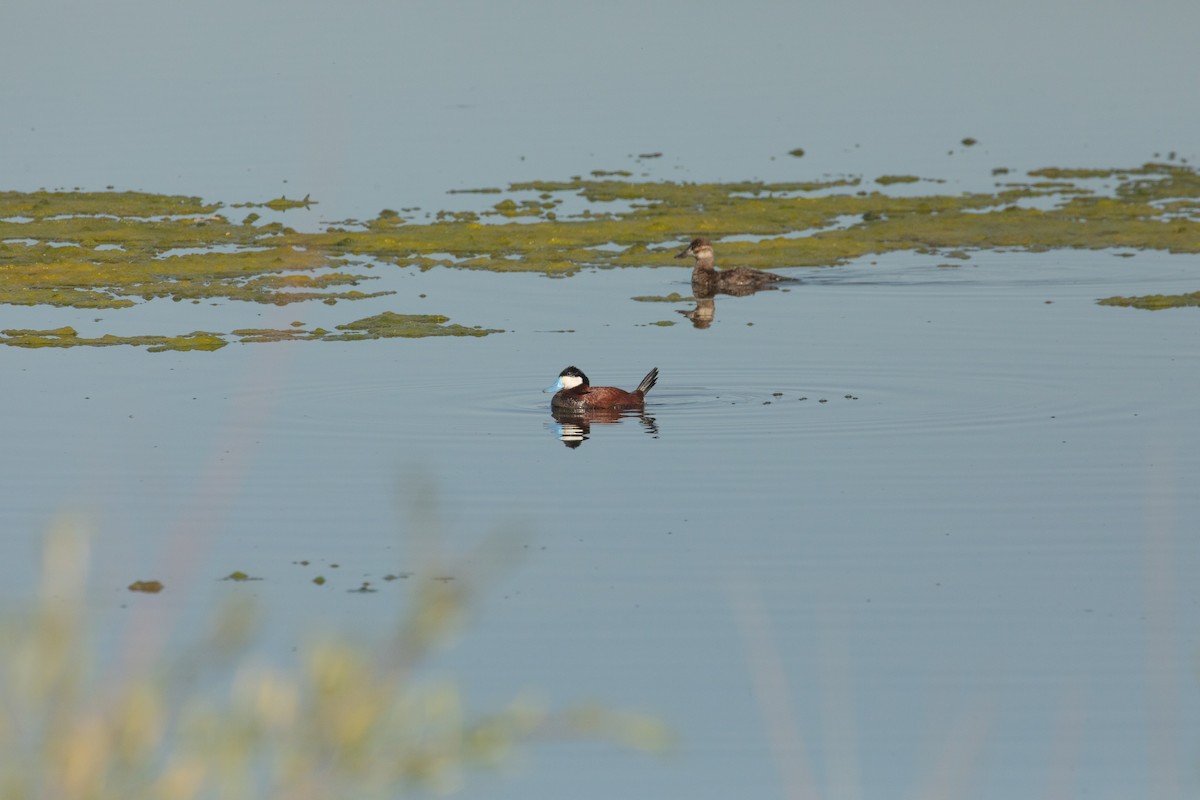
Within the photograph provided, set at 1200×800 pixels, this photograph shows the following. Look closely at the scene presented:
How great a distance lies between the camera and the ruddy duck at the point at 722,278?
2070 centimetres

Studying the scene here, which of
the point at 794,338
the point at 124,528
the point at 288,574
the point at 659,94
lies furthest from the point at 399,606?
the point at 659,94

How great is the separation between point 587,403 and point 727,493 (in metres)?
3.02

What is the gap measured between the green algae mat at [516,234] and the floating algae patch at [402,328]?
0.09 ft

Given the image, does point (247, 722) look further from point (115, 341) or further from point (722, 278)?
point (722, 278)

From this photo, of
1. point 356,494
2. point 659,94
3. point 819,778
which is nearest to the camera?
point 819,778

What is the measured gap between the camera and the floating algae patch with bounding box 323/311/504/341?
57.2 feet

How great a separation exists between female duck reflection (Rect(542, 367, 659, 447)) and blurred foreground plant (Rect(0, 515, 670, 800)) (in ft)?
33.4

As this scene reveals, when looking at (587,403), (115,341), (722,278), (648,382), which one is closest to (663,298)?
(722,278)

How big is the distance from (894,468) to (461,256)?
1096 cm

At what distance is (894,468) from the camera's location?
12297mm

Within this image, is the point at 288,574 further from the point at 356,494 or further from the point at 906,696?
the point at 906,696

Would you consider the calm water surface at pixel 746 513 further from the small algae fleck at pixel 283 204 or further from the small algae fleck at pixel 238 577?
the small algae fleck at pixel 283 204

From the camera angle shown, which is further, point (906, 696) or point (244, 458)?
point (244, 458)

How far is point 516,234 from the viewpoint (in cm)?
2345
